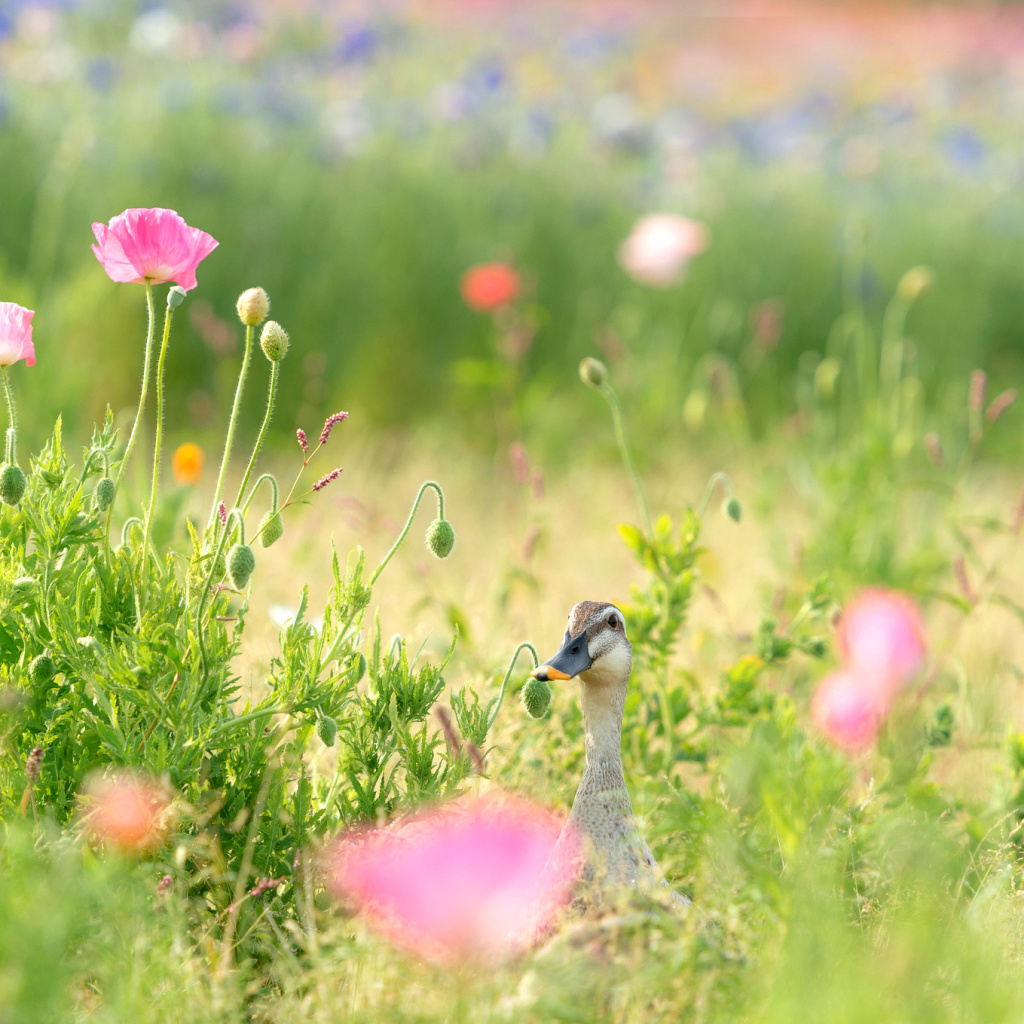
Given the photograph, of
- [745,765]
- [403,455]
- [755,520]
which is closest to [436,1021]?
[745,765]

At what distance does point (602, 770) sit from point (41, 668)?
662 mm

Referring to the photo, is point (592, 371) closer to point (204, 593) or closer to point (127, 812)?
point (204, 593)

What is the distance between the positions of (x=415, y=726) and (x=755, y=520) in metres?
1.71

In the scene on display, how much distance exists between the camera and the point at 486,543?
3461 millimetres

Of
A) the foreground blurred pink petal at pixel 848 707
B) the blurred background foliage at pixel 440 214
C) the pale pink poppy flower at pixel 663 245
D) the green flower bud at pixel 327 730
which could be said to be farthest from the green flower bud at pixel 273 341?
the pale pink poppy flower at pixel 663 245

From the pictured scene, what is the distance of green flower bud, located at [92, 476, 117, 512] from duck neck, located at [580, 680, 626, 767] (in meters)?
0.60

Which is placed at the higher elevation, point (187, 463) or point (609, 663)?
point (187, 463)

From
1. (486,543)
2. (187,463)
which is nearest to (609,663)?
(187,463)

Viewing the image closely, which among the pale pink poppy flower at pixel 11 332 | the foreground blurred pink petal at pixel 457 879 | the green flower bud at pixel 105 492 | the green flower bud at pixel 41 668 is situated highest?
the pale pink poppy flower at pixel 11 332

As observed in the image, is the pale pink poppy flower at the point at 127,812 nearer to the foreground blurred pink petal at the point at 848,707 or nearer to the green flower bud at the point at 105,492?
the green flower bud at the point at 105,492

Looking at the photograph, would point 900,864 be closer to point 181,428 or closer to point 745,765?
point 745,765

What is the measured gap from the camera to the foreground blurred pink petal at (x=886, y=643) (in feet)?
5.50

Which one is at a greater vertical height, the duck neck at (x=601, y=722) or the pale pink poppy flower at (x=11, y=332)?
the pale pink poppy flower at (x=11, y=332)

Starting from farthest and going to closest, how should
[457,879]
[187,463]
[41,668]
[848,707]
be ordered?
[187,463] < [848,707] < [41,668] < [457,879]
